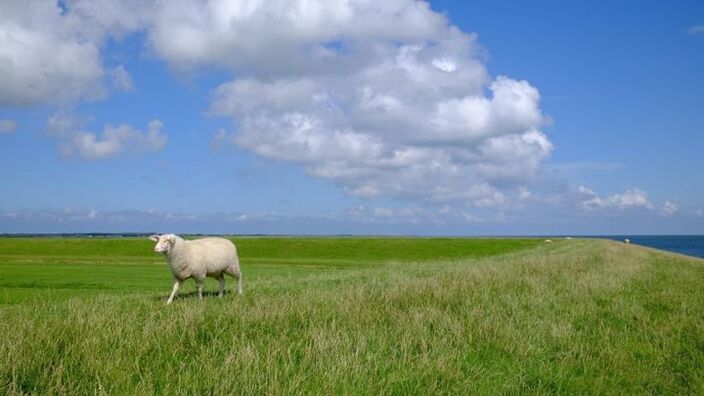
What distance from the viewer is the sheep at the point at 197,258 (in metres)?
16.7

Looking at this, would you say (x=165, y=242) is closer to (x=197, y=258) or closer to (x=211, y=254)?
(x=197, y=258)

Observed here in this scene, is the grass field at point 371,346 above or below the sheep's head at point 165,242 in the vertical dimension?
below

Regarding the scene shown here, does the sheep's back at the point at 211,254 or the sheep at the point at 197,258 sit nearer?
the sheep at the point at 197,258

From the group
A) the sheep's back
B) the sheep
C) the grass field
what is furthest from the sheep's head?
the grass field

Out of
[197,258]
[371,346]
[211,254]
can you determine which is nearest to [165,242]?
[197,258]

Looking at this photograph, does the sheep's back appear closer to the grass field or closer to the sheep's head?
the sheep's head

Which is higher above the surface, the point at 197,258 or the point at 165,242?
the point at 165,242

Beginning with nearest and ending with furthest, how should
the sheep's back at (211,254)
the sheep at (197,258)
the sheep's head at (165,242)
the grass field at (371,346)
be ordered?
the grass field at (371,346), the sheep's head at (165,242), the sheep at (197,258), the sheep's back at (211,254)

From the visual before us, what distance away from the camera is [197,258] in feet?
56.5

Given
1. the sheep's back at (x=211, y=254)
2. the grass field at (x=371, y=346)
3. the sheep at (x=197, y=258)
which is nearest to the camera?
the grass field at (x=371, y=346)

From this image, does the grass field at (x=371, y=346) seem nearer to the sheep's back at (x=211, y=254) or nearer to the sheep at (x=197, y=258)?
the sheep at (x=197, y=258)

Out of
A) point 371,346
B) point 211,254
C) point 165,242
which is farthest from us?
point 211,254

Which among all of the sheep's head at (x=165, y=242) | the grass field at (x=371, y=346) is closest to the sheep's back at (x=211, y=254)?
the sheep's head at (x=165, y=242)

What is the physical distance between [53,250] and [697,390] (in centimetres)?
8122
